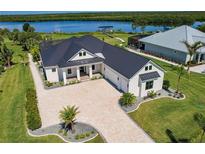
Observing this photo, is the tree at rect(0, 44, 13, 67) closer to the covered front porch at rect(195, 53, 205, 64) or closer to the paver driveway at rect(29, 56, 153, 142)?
the paver driveway at rect(29, 56, 153, 142)

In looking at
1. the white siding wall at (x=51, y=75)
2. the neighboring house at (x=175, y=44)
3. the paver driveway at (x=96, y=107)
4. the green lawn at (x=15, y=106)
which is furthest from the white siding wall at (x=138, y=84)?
the neighboring house at (x=175, y=44)

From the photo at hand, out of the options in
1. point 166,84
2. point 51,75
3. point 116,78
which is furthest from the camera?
point 51,75

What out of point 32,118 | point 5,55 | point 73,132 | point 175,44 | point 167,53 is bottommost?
point 73,132

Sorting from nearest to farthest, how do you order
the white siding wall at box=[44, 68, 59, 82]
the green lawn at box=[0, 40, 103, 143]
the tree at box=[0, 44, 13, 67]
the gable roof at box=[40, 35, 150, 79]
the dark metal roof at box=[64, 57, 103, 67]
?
1. the green lawn at box=[0, 40, 103, 143]
2. the gable roof at box=[40, 35, 150, 79]
3. the dark metal roof at box=[64, 57, 103, 67]
4. the white siding wall at box=[44, 68, 59, 82]
5. the tree at box=[0, 44, 13, 67]

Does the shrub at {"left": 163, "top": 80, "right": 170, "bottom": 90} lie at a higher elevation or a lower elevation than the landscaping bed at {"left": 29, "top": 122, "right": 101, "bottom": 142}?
higher

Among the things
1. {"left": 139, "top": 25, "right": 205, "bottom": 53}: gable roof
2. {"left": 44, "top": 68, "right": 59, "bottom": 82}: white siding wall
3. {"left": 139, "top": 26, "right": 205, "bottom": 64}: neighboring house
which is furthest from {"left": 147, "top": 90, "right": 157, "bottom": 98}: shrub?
{"left": 139, "top": 25, "right": 205, "bottom": 53}: gable roof

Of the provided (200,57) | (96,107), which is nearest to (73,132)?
(96,107)

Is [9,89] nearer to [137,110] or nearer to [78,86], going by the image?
[78,86]

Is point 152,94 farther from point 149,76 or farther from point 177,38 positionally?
point 177,38
